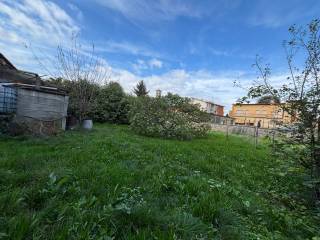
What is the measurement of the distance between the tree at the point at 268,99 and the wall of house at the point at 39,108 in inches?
266

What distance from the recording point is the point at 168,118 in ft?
36.8

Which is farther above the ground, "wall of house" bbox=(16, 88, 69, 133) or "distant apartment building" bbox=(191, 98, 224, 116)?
"distant apartment building" bbox=(191, 98, 224, 116)

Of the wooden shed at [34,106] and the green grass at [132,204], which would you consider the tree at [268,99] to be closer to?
the green grass at [132,204]

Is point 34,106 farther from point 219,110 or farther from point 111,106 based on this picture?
point 219,110

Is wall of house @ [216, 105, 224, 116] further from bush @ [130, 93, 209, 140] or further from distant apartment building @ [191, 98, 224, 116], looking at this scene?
bush @ [130, 93, 209, 140]

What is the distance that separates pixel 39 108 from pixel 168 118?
20.6 ft


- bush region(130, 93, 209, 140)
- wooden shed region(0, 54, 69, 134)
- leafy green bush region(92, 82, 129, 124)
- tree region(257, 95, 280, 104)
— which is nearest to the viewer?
tree region(257, 95, 280, 104)

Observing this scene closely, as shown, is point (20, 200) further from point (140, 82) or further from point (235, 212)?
point (140, 82)

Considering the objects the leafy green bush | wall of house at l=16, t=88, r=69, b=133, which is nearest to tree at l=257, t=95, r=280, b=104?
wall of house at l=16, t=88, r=69, b=133

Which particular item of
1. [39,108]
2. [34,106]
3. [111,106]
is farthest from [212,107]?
[34,106]

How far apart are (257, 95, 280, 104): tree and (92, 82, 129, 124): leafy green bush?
12.7 meters

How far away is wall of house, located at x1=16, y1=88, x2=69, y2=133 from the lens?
6.82 m

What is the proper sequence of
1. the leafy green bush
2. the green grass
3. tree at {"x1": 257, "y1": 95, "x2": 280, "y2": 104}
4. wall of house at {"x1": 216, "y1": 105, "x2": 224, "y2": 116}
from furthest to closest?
wall of house at {"x1": 216, "y1": 105, "x2": 224, "y2": 116} < the leafy green bush < tree at {"x1": 257, "y1": 95, "x2": 280, "y2": 104} < the green grass

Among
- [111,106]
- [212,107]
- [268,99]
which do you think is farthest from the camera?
[212,107]
